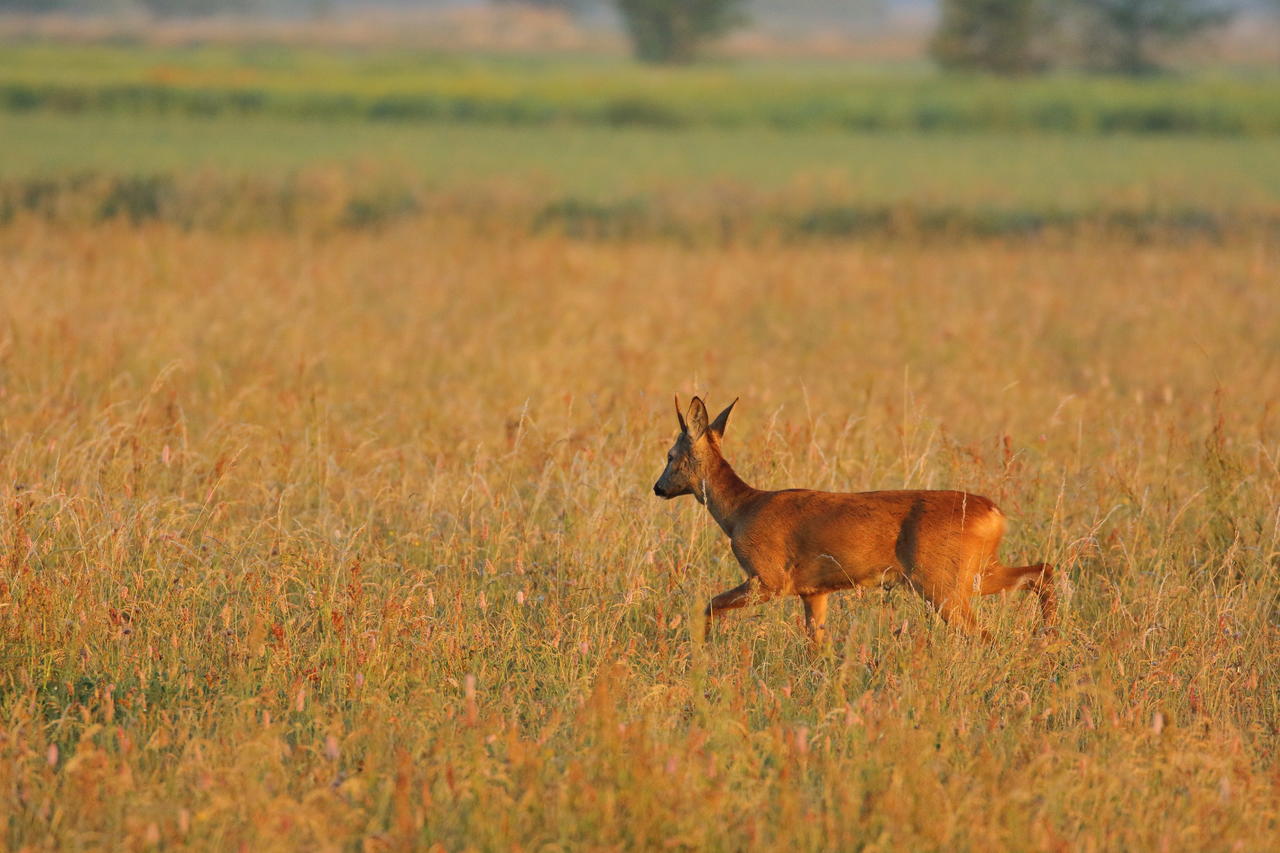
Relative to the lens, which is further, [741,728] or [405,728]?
[405,728]

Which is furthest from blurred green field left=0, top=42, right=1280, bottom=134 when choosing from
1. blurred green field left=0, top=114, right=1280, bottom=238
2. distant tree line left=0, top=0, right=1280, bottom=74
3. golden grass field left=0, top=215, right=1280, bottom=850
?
golden grass field left=0, top=215, right=1280, bottom=850

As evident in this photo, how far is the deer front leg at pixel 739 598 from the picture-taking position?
5234mm

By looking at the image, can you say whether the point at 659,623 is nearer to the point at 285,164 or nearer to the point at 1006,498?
the point at 1006,498

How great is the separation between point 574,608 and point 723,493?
0.76 meters

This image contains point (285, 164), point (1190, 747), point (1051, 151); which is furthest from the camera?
point (1051, 151)

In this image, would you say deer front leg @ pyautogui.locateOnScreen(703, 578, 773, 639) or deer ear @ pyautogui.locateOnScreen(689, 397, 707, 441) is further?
deer ear @ pyautogui.locateOnScreen(689, 397, 707, 441)

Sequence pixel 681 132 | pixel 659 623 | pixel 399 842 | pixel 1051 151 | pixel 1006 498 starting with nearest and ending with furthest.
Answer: pixel 399 842 < pixel 659 623 < pixel 1006 498 < pixel 1051 151 < pixel 681 132

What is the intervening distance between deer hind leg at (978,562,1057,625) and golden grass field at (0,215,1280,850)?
108mm

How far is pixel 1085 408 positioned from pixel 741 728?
5723 millimetres

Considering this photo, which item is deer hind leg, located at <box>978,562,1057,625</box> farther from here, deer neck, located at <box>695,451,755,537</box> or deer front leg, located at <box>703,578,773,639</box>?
deer neck, located at <box>695,451,755,537</box>

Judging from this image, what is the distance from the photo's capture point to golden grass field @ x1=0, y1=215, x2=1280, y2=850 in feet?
13.0

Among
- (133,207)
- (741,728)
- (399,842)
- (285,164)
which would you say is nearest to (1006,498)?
(741,728)

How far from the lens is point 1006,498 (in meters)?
6.65

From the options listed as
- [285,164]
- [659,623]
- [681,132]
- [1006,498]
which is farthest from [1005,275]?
[681,132]
